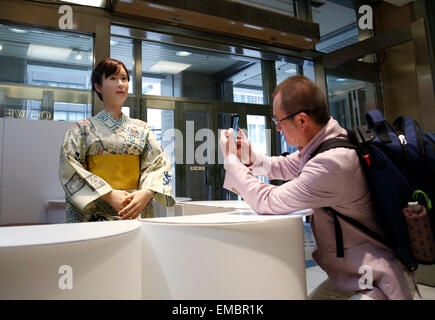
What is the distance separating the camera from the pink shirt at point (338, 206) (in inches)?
37.0

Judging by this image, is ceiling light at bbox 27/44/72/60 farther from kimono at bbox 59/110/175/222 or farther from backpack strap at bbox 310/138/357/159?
backpack strap at bbox 310/138/357/159

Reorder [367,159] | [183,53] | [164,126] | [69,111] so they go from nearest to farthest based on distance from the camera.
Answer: [367,159] → [69,111] → [164,126] → [183,53]

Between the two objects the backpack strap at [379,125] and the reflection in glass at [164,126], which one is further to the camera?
the reflection in glass at [164,126]

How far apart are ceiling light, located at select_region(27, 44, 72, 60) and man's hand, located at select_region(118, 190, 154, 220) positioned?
9.50ft

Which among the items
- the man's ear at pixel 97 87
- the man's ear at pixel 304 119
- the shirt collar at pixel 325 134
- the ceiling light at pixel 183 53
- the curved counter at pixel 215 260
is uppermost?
the ceiling light at pixel 183 53

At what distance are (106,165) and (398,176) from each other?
4.14ft

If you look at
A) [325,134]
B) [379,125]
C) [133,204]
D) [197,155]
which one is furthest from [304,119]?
[197,155]

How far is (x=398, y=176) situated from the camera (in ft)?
2.87

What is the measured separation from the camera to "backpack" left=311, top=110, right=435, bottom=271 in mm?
861

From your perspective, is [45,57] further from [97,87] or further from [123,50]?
[97,87]

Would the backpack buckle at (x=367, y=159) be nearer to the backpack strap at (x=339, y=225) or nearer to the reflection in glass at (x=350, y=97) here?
the backpack strap at (x=339, y=225)

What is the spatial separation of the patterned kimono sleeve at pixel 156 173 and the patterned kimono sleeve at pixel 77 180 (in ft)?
0.77

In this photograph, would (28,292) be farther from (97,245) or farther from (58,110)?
(58,110)

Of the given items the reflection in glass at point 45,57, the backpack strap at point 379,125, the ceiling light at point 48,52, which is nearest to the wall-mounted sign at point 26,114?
the reflection in glass at point 45,57
